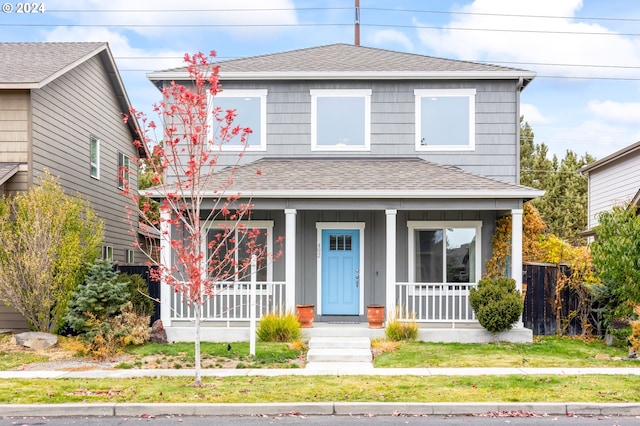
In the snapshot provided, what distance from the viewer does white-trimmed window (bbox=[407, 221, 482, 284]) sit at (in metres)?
16.8

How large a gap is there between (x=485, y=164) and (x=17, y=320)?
38.9 feet

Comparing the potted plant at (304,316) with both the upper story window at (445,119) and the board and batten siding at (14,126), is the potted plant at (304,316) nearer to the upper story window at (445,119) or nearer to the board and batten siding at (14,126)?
the upper story window at (445,119)

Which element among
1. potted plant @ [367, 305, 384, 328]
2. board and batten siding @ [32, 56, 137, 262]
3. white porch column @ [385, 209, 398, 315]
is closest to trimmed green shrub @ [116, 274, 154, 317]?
board and batten siding @ [32, 56, 137, 262]

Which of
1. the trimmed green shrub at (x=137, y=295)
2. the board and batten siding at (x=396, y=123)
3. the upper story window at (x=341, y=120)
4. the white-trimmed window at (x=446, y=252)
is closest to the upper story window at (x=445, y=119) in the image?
the board and batten siding at (x=396, y=123)

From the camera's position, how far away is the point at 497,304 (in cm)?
1459

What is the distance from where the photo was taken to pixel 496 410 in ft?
29.5

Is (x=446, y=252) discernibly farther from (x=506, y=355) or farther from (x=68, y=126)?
(x=68, y=126)

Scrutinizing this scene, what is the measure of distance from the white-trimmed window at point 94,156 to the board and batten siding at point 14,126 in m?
4.07

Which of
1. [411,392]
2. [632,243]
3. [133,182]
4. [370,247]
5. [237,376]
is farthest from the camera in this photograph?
[133,182]

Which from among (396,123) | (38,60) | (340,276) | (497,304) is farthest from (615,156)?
(38,60)

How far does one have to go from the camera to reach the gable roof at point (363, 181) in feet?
49.3

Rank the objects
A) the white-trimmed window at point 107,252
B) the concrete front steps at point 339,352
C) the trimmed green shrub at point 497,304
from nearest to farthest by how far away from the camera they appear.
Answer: the concrete front steps at point 339,352 < the trimmed green shrub at point 497,304 < the white-trimmed window at point 107,252

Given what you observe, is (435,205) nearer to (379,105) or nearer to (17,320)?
(379,105)

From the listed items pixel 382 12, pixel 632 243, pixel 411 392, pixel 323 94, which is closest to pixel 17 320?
pixel 323 94
